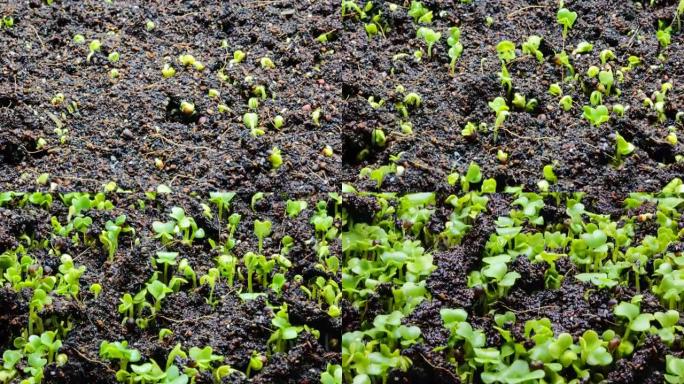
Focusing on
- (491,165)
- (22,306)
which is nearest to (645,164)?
(491,165)

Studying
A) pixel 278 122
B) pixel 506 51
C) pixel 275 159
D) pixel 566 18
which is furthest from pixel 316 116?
pixel 566 18

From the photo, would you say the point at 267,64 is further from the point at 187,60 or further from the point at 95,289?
the point at 95,289

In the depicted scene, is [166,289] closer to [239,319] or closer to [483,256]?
[239,319]

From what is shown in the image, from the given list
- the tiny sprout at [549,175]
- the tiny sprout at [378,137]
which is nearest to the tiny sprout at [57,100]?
the tiny sprout at [378,137]

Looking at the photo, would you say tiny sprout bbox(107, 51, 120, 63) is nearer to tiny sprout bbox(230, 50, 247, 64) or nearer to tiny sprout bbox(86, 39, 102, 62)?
tiny sprout bbox(86, 39, 102, 62)

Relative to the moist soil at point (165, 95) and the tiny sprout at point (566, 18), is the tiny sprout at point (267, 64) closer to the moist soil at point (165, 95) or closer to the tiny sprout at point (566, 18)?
the moist soil at point (165, 95)
